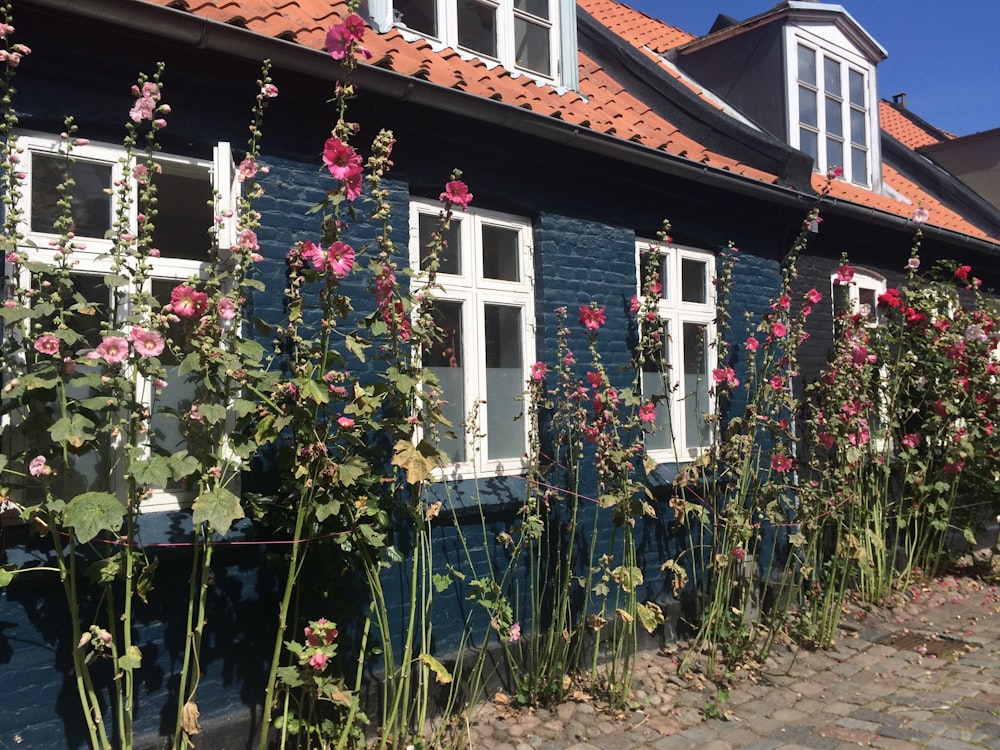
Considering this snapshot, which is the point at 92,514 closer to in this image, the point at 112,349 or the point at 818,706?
the point at 112,349

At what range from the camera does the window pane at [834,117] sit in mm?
9047

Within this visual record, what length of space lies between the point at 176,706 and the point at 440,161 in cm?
323

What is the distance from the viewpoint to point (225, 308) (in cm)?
340

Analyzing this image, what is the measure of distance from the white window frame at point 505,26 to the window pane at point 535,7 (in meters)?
0.06

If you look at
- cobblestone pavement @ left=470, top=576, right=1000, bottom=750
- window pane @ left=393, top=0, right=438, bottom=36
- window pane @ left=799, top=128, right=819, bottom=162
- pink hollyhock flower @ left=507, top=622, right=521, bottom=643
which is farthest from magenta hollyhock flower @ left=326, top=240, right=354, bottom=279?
window pane @ left=799, top=128, right=819, bottom=162

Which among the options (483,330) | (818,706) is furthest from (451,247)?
(818,706)

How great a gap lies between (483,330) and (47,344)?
268cm

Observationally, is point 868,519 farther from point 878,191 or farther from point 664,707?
point 878,191

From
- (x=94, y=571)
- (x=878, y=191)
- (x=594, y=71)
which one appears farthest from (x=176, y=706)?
(x=878, y=191)

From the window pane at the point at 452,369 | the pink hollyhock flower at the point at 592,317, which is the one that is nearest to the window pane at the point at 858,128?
the pink hollyhock flower at the point at 592,317

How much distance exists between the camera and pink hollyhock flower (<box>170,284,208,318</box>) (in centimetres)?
324

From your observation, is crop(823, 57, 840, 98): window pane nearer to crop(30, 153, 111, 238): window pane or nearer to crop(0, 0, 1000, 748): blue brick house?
crop(0, 0, 1000, 748): blue brick house

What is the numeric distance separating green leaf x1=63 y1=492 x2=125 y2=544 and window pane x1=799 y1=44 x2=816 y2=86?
7926 mm

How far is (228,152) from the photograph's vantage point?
4.07 meters
